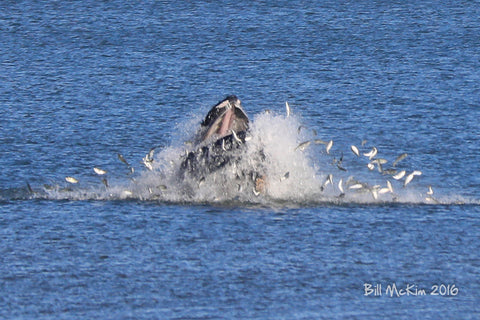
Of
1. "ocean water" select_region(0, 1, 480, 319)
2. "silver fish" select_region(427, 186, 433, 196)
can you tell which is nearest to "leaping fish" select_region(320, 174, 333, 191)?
"ocean water" select_region(0, 1, 480, 319)

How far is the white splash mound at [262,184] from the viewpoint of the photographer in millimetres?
26656

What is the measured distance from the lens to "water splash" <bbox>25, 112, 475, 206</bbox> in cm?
2669

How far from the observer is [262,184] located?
2689cm

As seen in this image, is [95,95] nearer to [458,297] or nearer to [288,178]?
[288,178]

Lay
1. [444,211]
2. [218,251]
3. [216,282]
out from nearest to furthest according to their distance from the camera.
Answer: [216,282] → [218,251] → [444,211]

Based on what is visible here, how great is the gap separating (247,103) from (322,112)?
242cm

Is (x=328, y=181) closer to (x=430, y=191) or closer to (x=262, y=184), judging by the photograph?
(x=262, y=184)

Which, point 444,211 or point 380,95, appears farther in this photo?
point 380,95

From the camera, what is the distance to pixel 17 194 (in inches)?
1078

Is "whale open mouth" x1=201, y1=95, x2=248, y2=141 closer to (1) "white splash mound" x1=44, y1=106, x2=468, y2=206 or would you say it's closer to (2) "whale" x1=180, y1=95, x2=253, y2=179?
(2) "whale" x1=180, y1=95, x2=253, y2=179

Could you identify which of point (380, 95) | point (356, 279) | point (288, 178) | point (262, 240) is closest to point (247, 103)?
point (380, 95)

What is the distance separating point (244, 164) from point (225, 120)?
981 mm

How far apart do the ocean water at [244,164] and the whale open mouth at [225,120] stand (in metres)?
0.39

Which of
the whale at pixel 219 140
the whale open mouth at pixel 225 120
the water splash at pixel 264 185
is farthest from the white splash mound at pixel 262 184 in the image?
the whale open mouth at pixel 225 120
